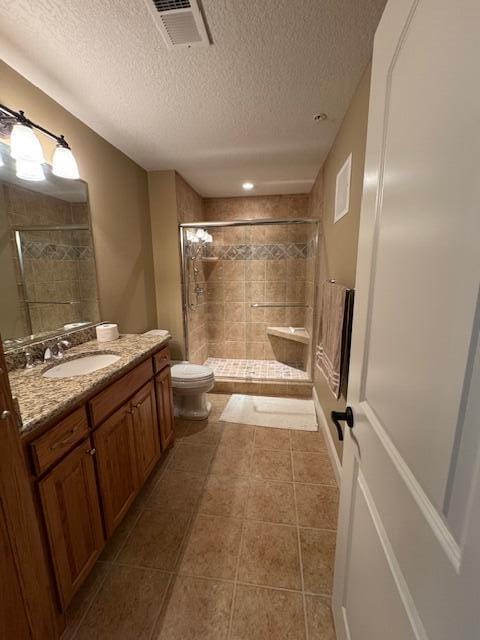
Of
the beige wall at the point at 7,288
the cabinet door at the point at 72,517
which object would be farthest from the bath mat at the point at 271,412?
the beige wall at the point at 7,288

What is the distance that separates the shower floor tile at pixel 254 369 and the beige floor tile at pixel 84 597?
1.96 meters

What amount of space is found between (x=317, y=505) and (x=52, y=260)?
224 centimetres

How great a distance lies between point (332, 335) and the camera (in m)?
1.67

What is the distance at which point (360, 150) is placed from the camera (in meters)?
1.42

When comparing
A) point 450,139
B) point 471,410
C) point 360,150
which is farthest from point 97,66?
point 471,410

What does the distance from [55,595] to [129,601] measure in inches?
13.8

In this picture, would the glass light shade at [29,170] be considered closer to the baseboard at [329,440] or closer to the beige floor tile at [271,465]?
the beige floor tile at [271,465]

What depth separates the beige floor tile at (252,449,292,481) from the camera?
184 centimetres

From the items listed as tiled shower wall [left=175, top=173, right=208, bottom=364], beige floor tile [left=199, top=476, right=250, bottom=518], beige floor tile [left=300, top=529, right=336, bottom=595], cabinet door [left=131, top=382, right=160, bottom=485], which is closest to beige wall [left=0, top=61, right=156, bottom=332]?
tiled shower wall [left=175, top=173, right=208, bottom=364]

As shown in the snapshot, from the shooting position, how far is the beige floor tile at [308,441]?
211 centimetres

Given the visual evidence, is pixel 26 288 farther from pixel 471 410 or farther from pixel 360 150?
pixel 360 150

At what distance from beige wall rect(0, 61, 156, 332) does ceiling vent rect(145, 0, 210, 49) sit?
83 cm

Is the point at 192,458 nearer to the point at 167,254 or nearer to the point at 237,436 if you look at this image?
the point at 237,436

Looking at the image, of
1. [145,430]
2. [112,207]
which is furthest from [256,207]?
[145,430]
